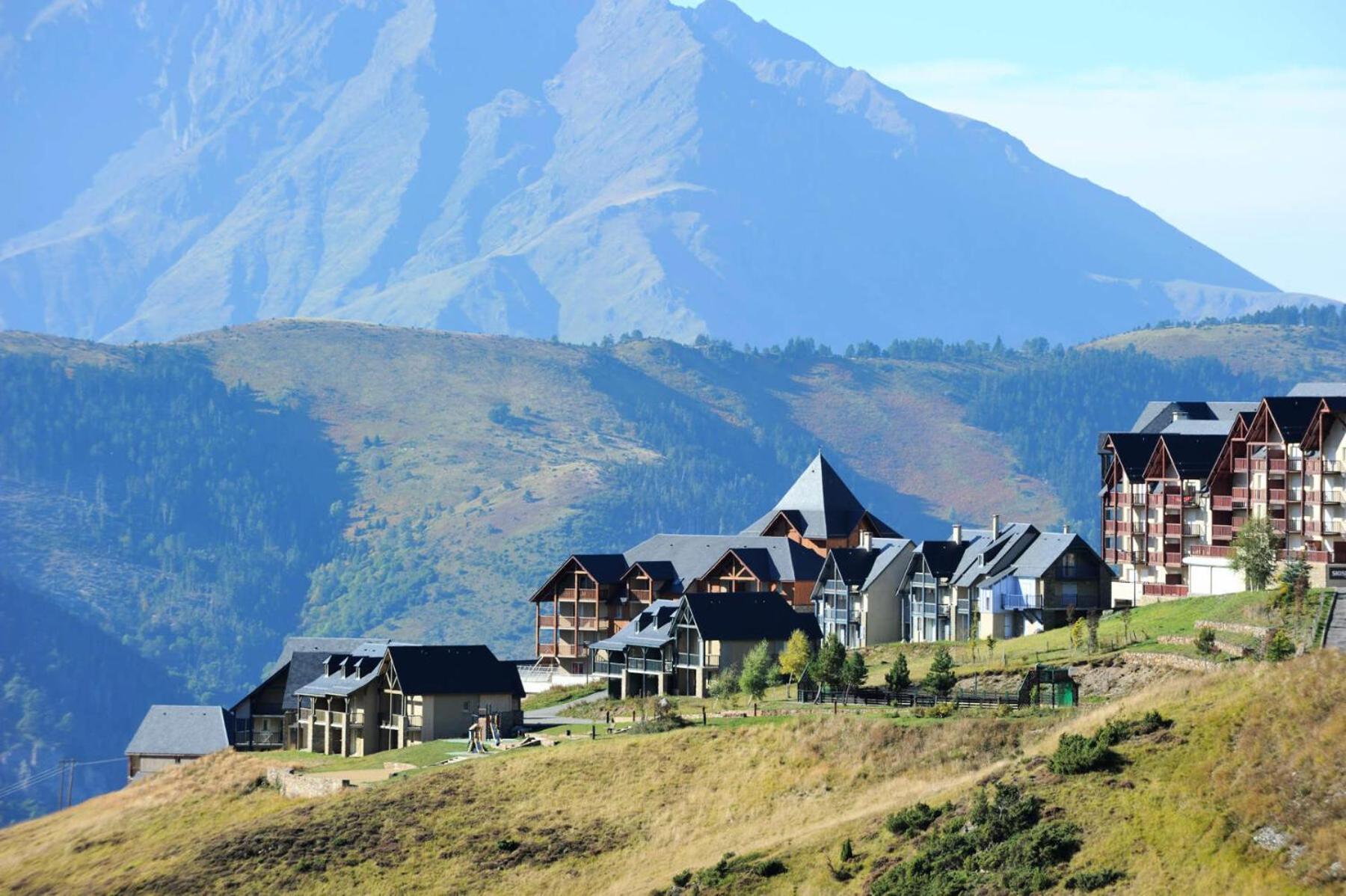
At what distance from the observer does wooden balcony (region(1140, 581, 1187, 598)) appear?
347 feet

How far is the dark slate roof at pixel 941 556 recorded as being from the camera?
116 meters

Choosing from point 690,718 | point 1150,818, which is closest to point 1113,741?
point 1150,818

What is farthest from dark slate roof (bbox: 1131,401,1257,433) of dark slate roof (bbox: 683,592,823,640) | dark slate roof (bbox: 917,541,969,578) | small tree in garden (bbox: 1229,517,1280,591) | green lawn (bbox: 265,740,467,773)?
green lawn (bbox: 265,740,467,773)

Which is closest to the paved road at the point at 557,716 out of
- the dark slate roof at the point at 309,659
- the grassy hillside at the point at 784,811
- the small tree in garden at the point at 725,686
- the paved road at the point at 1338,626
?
the small tree in garden at the point at 725,686

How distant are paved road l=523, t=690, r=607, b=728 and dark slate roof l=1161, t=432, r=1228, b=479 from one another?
32.8 m

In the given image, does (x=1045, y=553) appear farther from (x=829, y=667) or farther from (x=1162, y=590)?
(x=829, y=667)

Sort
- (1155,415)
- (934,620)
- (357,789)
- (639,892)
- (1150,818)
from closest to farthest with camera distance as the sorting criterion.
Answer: (1150,818) → (639,892) → (357,789) → (934,620) → (1155,415)

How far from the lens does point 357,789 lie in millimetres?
81188

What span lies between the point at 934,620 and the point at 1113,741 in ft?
189

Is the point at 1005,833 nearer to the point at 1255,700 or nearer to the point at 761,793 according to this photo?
the point at 1255,700

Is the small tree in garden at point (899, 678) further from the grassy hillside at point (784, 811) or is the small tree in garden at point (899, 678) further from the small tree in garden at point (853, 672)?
the grassy hillside at point (784, 811)

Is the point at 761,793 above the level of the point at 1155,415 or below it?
below

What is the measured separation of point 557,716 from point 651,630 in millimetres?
8511

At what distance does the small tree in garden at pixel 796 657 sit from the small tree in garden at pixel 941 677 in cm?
772
